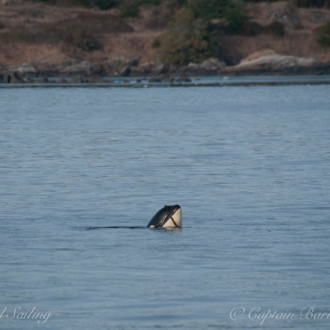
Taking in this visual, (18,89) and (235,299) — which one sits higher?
(235,299)

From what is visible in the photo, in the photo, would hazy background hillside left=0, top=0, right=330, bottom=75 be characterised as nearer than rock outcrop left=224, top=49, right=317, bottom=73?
No

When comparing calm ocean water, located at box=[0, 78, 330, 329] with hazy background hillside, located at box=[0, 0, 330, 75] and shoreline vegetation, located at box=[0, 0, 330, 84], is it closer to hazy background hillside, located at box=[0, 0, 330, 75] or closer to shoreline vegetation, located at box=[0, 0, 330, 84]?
shoreline vegetation, located at box=[0, 0, 330, 84]

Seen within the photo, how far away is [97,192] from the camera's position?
20.6 metres

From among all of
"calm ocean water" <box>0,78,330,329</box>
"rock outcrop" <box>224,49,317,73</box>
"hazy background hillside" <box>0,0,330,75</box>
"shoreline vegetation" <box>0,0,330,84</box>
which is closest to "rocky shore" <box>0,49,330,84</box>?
"rock outcrop" <box>224,49,317,73</box>

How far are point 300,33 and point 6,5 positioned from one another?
4560cm

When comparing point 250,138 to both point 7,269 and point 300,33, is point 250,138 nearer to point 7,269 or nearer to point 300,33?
point 7,269

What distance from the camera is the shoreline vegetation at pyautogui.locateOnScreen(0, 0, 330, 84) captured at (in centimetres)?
11531

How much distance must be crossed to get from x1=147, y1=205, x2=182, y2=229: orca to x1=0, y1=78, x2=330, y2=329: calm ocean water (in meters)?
0.22

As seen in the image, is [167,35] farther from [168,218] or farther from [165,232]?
[165,232]

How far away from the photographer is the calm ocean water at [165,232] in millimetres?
11039

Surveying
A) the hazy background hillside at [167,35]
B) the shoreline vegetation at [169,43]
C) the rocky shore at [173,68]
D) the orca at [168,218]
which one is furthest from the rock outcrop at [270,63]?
the orca at [168,218]

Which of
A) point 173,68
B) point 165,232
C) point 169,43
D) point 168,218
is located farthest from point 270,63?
point 165,232

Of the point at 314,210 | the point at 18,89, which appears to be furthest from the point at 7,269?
the point at 18,89

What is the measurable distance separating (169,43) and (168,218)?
103 m
